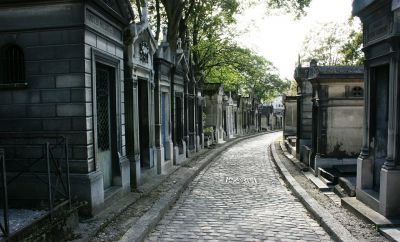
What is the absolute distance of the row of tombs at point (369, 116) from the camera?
20.7 feet

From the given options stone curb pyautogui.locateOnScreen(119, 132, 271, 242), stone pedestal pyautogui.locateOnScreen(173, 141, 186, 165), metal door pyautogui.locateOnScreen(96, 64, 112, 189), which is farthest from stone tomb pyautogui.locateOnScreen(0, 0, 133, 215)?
stone pedestal pyautogui.locateOnScreen(173, 141, 186, 165)

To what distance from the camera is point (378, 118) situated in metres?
7.46

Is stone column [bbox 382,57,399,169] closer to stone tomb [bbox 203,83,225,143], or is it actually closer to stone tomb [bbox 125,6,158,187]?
stone tomb [bbox 125,6,158,187]

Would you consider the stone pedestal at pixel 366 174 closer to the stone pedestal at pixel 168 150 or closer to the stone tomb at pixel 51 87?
the stone tomb at pixel 51 87

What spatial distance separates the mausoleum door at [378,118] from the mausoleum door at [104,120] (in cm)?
540

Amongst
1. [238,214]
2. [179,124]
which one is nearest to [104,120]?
[238,214]

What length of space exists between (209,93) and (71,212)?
898 inches

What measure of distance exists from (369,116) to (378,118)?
0.17 meters

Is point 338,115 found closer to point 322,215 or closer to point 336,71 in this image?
point 336,71

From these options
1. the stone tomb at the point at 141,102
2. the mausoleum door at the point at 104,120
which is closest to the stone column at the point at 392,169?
the mausoleum door at the point at 104,120

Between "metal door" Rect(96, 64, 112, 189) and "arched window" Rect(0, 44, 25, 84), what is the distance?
141 cm

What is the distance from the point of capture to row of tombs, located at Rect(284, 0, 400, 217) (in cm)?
630

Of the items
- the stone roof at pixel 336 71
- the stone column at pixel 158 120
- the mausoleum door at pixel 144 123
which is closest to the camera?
the mausoleum door at pixel 144 123

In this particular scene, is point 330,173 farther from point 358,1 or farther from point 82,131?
point 82,131
